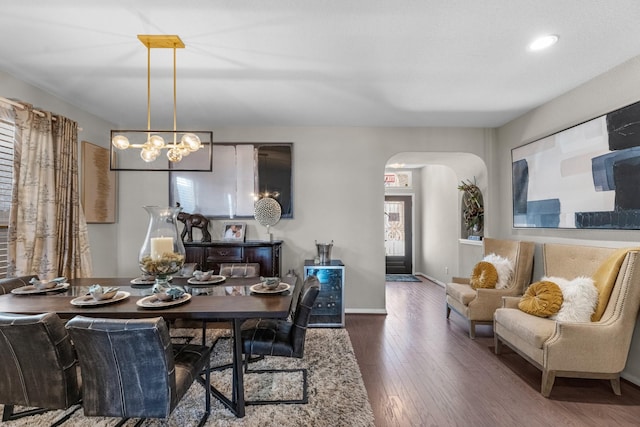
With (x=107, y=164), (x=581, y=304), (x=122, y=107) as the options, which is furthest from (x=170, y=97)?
(x=581, y=304)

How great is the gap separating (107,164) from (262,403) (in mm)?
3777

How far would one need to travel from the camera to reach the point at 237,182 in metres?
4.57

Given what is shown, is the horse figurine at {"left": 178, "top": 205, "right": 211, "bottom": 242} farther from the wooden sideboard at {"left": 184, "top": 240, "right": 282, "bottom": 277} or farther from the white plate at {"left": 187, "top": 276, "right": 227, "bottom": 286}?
the white plate at {"left": 187, "top": 276, "right": 227, "bottom": 286}

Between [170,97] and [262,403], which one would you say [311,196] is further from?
[262,403]

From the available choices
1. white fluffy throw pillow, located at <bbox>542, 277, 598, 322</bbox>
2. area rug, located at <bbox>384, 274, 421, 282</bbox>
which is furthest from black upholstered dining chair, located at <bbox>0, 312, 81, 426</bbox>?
area rug, located at <bbox>384, 274, 421, 282</bbox>

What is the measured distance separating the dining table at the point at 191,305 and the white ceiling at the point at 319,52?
73.3 inches

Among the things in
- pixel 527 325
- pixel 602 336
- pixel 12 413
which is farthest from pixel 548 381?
pixel 12 413

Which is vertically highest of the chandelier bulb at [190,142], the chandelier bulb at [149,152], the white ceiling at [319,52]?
the white ceiling at [319,52]

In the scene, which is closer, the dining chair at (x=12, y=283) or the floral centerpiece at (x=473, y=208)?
the dining chair at (x=12, y=283)

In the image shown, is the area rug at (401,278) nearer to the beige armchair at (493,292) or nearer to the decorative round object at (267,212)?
the beige armchair at (493,292)

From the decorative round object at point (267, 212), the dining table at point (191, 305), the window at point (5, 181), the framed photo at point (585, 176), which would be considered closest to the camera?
the dining table at point (191, 305)

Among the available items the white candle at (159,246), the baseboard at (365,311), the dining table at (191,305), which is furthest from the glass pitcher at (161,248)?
the baseboard at (365,311)

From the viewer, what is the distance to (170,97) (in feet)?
11.5

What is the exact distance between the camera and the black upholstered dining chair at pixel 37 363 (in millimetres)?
1622
